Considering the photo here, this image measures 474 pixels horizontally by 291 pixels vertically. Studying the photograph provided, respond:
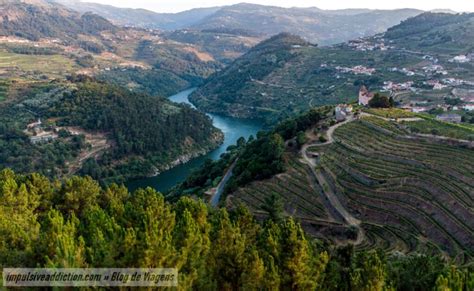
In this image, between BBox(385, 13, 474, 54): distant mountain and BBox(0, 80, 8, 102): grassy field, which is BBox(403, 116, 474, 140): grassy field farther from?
BBox(0, 80, 8, 102): grassy field

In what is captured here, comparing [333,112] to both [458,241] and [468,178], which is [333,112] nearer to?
[468,178]

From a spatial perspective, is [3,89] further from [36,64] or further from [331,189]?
[331,189]

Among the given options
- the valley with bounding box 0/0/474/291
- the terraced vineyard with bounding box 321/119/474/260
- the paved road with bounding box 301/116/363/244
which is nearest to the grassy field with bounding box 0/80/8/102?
the valley with bounding box 0/0/474/291

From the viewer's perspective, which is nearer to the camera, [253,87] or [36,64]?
[253,87]

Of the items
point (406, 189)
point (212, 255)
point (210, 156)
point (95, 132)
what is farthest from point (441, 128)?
point (95, 132)

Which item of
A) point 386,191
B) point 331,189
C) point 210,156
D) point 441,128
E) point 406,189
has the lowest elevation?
point 210,156

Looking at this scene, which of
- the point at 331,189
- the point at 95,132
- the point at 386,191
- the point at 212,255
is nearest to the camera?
the point at 212,255

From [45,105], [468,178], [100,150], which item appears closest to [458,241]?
[468,178]

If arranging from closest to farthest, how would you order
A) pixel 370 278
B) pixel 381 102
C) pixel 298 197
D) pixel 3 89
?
1. pixel 370 278
2. pixel 298 197
3. pixel 381 102
4. pixel 3 89
